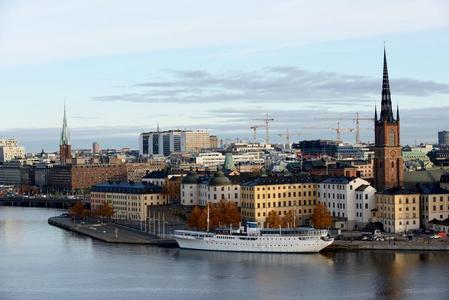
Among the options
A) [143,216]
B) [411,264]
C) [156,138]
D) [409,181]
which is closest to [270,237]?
[411,264]

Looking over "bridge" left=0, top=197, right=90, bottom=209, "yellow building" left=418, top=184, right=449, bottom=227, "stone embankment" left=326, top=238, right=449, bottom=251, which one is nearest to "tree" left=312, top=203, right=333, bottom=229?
"stone embankment" left=326, top=238, right=449, bottom=251

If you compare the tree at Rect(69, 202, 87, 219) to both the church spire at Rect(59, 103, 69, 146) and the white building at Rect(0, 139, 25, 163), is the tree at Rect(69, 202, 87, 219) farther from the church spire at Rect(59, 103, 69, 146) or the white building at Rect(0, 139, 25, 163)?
the white building at Rect(0, 139, 25, 163)

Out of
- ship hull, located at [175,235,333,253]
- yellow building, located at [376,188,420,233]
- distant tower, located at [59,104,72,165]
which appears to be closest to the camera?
ship hull, located at [175,235,333,253]

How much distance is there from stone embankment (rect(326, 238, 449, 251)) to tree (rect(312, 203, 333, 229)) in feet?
10.7

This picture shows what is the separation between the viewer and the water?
115 feet

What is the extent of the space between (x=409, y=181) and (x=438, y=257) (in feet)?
47.4

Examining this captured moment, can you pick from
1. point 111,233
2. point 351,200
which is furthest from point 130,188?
point 351,200

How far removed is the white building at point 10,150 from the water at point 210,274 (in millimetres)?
131675

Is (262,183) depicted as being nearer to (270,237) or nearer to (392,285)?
(270,237)

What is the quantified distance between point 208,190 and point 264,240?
540 inches

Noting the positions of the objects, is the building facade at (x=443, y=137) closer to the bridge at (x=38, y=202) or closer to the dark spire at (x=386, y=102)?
the bridge at (x=38, y=202)

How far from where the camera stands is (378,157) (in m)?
55.0

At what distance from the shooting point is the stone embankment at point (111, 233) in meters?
50.1

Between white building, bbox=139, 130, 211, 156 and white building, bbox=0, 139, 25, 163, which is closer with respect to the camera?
white building, bbox=0, 139, 25, 163
